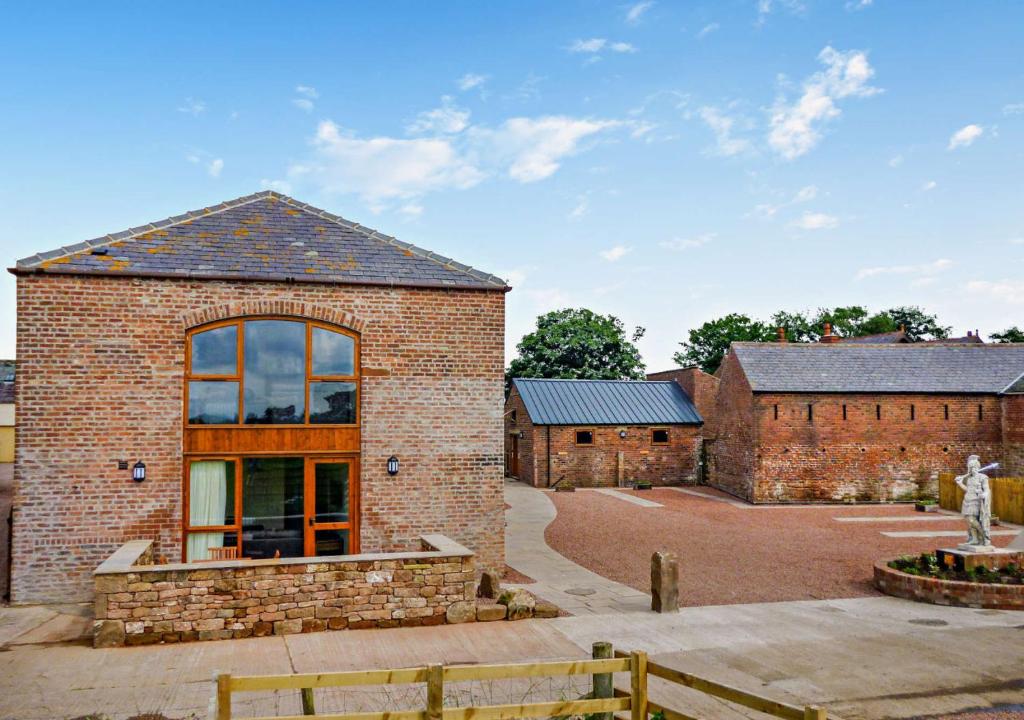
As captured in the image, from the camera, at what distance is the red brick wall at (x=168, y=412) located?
38.0 ft

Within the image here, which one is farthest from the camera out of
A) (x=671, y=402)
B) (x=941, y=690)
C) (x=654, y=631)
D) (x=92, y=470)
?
(x=671, y=402)

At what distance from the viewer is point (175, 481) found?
12062 mm

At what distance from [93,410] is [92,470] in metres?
0.92

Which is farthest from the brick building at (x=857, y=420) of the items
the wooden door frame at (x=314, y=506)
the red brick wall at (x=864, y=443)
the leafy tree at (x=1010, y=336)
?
the leafy tree at (x=1010, y=336)

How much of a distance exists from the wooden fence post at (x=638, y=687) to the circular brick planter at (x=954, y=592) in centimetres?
918

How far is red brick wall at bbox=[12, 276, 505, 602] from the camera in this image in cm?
1157

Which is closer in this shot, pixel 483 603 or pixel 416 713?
pixel 416 713

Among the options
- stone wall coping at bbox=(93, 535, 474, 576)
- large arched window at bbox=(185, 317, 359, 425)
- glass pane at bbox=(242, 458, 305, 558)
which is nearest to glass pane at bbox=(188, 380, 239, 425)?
large arched window at bbox=(185, 317, 359, 425)

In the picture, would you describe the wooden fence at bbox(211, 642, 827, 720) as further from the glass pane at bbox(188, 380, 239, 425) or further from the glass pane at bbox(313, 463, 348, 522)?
the glass pane at bbox(188, 380, 239, 425)

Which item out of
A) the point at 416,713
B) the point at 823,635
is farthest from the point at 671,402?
the point at 416,713

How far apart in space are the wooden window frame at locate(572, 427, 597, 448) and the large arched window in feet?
60.6

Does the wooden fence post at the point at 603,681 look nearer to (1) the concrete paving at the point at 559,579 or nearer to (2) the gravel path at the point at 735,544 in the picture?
(1) the concrete paving at the point at 559,579

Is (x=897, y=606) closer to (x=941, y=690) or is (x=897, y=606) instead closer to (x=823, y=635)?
(x=823, y=635)

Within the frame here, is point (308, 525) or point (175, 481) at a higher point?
point (175, 481)
